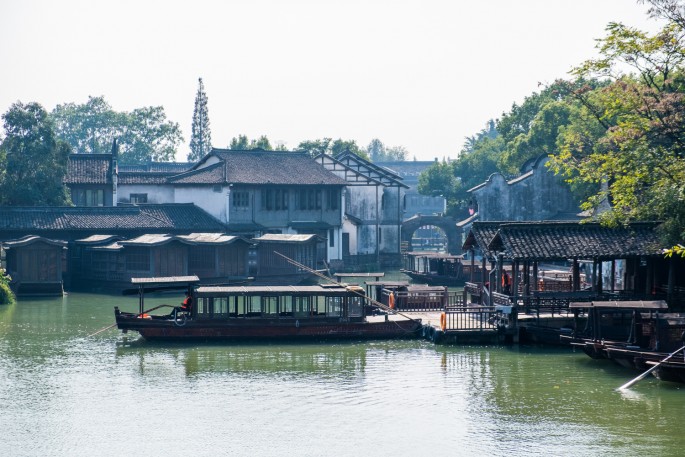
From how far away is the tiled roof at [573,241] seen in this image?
3497cm

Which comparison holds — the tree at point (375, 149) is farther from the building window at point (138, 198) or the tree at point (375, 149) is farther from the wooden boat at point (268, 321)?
the wooden boat at point (268, 321)

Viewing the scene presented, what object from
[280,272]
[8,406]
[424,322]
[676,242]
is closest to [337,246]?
[280,272]

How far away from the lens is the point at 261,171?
2603 inches

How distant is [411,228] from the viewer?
275ft

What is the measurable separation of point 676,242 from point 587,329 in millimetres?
5085

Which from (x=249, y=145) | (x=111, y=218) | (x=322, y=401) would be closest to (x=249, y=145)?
(x=249, y=145)

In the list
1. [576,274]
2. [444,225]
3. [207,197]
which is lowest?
[576,274]

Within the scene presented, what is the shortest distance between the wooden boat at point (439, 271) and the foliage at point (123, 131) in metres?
60.7

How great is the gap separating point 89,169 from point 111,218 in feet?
39.8

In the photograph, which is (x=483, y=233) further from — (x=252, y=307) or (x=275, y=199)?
(x=275, y=199)

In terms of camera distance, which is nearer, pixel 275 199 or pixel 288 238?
pixel 288 238

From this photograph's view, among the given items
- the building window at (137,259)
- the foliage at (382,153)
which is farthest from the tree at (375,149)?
the building window at (137,259)

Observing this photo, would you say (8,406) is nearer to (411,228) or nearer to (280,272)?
(280,272)

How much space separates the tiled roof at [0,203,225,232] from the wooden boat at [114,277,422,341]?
22305mm
